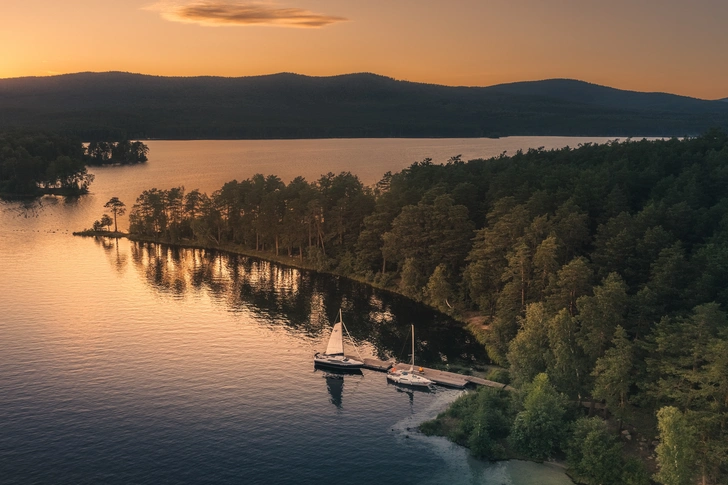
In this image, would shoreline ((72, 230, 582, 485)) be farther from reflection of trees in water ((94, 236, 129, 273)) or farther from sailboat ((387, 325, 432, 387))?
sailboat ((387, 325, 432, 387))

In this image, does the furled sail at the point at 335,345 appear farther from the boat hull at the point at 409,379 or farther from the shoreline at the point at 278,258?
the shoreline at the point at 278,258

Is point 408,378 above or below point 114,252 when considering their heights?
below

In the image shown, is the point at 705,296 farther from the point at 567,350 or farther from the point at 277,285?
the point at 277,285

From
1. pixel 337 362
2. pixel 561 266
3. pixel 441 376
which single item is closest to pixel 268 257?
pixel 337 362

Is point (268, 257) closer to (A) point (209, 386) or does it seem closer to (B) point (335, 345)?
(B) point (335, 345)

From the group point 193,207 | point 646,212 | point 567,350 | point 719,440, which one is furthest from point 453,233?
point 193,207
